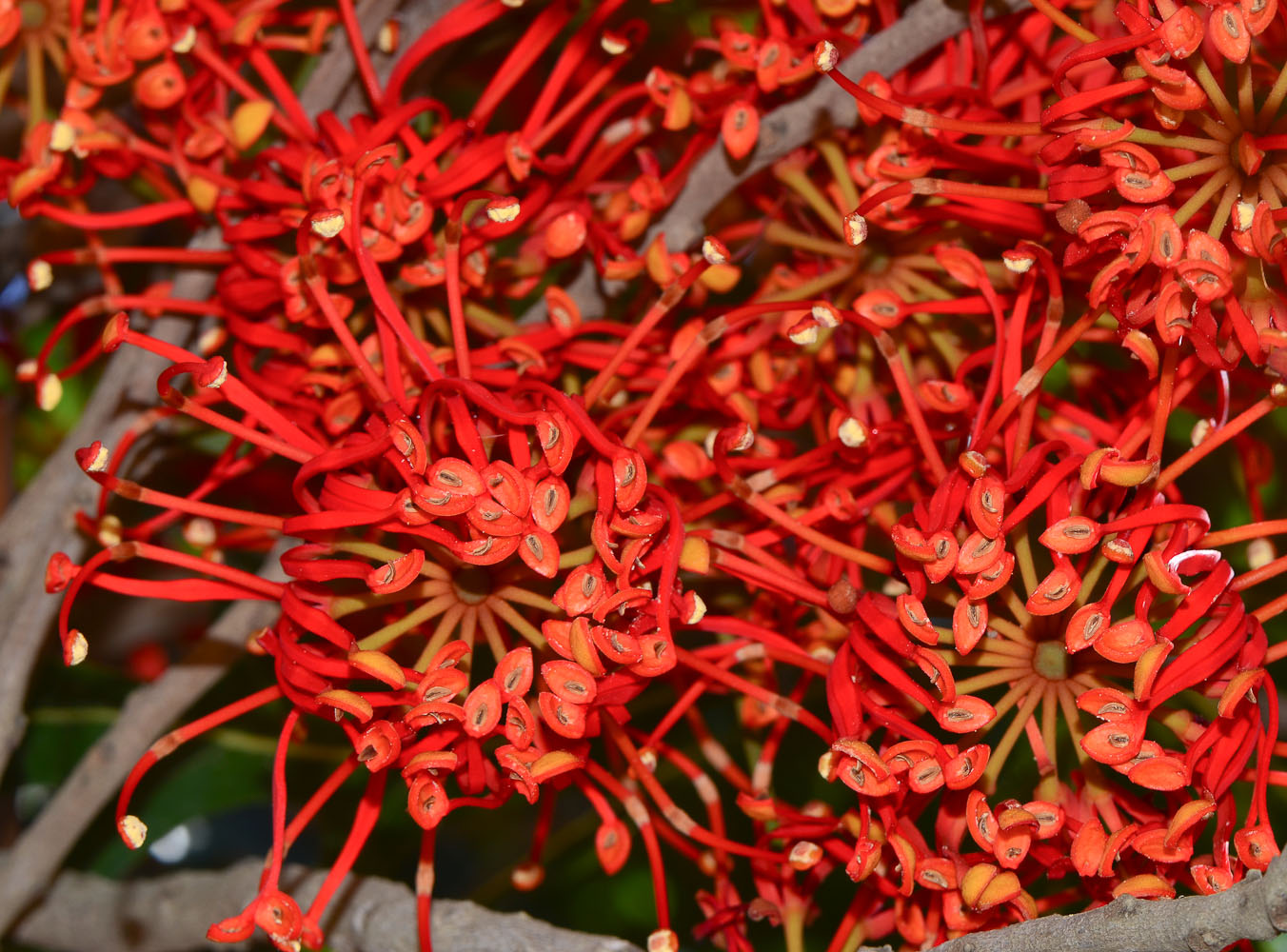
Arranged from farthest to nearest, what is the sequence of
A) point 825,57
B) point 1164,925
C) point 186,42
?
point 186,42 → point 825,57 → point 1164,925

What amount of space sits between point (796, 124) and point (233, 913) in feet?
1.59

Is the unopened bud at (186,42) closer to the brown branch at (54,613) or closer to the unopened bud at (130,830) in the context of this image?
the brown branch at (54,613)

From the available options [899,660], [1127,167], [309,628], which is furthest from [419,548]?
[1127,167]

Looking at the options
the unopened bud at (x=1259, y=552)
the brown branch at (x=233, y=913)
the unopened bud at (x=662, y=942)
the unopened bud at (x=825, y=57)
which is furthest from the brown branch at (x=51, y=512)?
the unopened bud at (x=1259, y=552)

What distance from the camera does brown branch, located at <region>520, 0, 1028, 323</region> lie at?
1.95 ft

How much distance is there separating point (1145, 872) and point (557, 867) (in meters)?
0.46

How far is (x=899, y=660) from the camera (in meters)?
0.55

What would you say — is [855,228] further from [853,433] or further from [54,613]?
[54,613]

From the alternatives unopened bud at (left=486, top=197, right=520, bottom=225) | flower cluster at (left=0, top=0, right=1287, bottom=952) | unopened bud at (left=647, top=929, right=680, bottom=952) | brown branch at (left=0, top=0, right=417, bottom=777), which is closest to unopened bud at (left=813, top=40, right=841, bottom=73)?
flower cluster at (left=0, top=0, right=1287, bottom=952)

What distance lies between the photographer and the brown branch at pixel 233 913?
2.11ft

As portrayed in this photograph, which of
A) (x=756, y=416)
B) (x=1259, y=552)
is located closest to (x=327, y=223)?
(x=756, y=416)

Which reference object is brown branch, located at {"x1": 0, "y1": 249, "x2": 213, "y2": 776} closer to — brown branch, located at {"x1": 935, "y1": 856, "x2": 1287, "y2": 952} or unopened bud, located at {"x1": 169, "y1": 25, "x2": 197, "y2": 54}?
unopened bud, located at {"x1": 169, "y1": 25, "x2": 197, "y2": 54}

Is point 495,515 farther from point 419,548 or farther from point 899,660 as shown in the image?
point 899,660

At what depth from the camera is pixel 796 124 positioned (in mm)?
616
